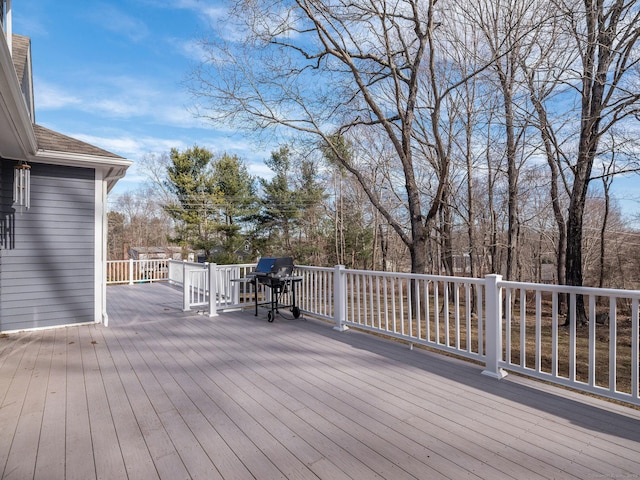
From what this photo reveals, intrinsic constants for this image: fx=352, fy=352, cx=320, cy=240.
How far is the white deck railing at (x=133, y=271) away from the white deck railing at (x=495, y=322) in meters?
1.80

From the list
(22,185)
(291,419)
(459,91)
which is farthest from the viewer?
(459,91)

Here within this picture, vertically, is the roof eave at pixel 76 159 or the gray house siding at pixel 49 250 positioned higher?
the roof eave at pixel 76 159

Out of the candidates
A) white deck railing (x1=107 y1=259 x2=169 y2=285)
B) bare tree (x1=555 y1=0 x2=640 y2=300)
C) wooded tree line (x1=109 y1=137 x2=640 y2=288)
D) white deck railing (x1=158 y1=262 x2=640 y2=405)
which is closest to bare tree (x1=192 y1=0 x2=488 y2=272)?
bare tree (x1=555 y1=0 x2=640 y2=300)

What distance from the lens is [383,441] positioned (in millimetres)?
2055

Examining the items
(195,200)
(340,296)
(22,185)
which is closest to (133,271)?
(195,200)

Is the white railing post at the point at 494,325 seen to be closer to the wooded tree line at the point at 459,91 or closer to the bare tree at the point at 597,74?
the bare tree at the point at 597,74

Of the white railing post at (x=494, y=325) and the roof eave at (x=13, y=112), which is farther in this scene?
the white railing post at (x=494, y=325)

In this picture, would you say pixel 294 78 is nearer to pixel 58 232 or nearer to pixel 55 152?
pixel 55 152

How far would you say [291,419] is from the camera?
233 centimetres

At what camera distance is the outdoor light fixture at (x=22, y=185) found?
448cm

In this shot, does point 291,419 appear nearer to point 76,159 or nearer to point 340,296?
point 340,296

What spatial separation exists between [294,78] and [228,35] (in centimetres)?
161

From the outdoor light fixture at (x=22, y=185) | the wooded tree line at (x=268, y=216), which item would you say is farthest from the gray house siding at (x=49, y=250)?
the wooded tree line at (x=268, y=216)

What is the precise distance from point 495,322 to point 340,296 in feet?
7.34
